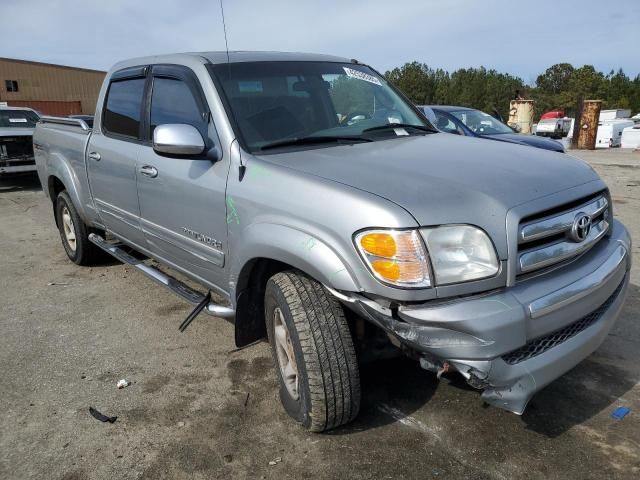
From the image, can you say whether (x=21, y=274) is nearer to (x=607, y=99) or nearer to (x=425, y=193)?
(x=425, y=193)

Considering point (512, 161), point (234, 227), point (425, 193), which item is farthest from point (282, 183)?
point (512, 161)

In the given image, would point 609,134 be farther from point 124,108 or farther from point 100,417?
point 100,417

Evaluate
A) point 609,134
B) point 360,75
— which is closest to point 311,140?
point 360,75

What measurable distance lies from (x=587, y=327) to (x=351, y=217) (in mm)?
1183

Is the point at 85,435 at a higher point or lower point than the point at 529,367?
lower

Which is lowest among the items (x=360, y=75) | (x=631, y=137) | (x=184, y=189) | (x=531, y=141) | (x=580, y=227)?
(x=631, y=137)

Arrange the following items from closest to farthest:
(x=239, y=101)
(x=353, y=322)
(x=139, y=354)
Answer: (x=353, y=322), (x=239, y=101), (x=139, y=354)

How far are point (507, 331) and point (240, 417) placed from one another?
1513 mm

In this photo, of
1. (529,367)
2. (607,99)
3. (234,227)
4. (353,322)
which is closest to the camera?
(529,367)

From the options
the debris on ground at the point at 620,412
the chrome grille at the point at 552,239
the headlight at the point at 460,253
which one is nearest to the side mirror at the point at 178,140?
the headlight at the point at 460,253

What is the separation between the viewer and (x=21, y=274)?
5.28 metres

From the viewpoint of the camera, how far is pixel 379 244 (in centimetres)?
202

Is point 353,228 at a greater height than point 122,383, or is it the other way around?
point 353,228

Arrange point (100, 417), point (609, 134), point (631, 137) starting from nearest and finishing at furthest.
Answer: point (100, 417) < point (631, 137) < point (609, 134)
